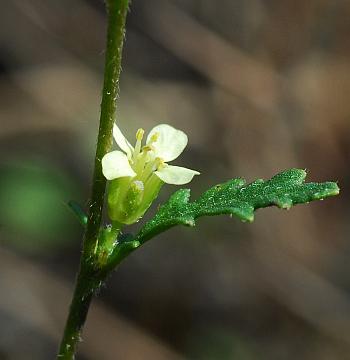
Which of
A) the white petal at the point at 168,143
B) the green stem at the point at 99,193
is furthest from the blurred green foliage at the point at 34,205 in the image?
the green stem at the point at 99,193

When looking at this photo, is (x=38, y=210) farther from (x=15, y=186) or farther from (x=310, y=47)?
(x=310, y=47)

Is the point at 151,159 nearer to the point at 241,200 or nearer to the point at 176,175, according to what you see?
the point at 176,175

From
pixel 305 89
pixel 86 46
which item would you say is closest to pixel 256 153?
pixel 305 89

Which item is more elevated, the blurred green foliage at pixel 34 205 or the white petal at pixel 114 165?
the blurred green foliage at pixel 34 205

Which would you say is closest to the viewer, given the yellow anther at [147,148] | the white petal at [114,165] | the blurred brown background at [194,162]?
the white petal at [114,165]

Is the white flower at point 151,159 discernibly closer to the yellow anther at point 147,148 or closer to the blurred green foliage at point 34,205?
the yellow anther at point 147,148

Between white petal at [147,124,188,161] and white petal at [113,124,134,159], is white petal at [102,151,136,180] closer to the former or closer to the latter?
white petal at [113,124,134,159]

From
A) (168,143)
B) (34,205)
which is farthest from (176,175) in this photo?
(34,205)
